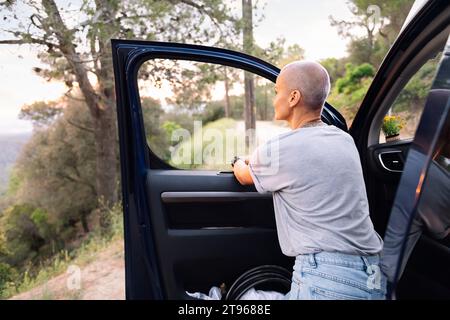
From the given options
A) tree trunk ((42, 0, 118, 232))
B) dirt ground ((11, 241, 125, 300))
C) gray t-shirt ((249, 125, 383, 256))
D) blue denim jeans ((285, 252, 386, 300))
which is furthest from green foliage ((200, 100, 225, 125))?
blue denim jeans ((285, 252, 386, 300))

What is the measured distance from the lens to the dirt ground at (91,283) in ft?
10.7

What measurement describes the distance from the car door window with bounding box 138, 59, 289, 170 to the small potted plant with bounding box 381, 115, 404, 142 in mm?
661

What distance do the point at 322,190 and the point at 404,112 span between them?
114 centimetres

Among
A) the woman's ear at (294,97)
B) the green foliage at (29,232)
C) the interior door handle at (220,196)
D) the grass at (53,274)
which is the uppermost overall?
the woman's ear at (294,97)

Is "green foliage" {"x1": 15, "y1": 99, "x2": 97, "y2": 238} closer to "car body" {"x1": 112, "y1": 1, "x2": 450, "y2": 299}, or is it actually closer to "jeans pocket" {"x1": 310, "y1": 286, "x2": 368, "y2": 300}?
"car body" {"x1": 112, "y1": 1, "x2": 450, "y2": 299}

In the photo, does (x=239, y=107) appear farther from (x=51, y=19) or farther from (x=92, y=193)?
(x=92, y=193)

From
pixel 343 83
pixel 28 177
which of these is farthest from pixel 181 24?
pixel 28 177

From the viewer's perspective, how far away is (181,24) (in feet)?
18.3

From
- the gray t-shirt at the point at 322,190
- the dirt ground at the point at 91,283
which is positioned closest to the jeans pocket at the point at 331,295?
the gray t-shirt at the point at 322,190

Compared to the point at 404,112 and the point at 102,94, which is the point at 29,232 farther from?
the point at 404,112

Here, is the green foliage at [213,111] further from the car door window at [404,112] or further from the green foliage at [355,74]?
the car door window at [404,112]

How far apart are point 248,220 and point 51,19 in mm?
3151

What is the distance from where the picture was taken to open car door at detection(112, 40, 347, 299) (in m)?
1.83

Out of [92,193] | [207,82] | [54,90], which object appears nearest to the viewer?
[207,82]
